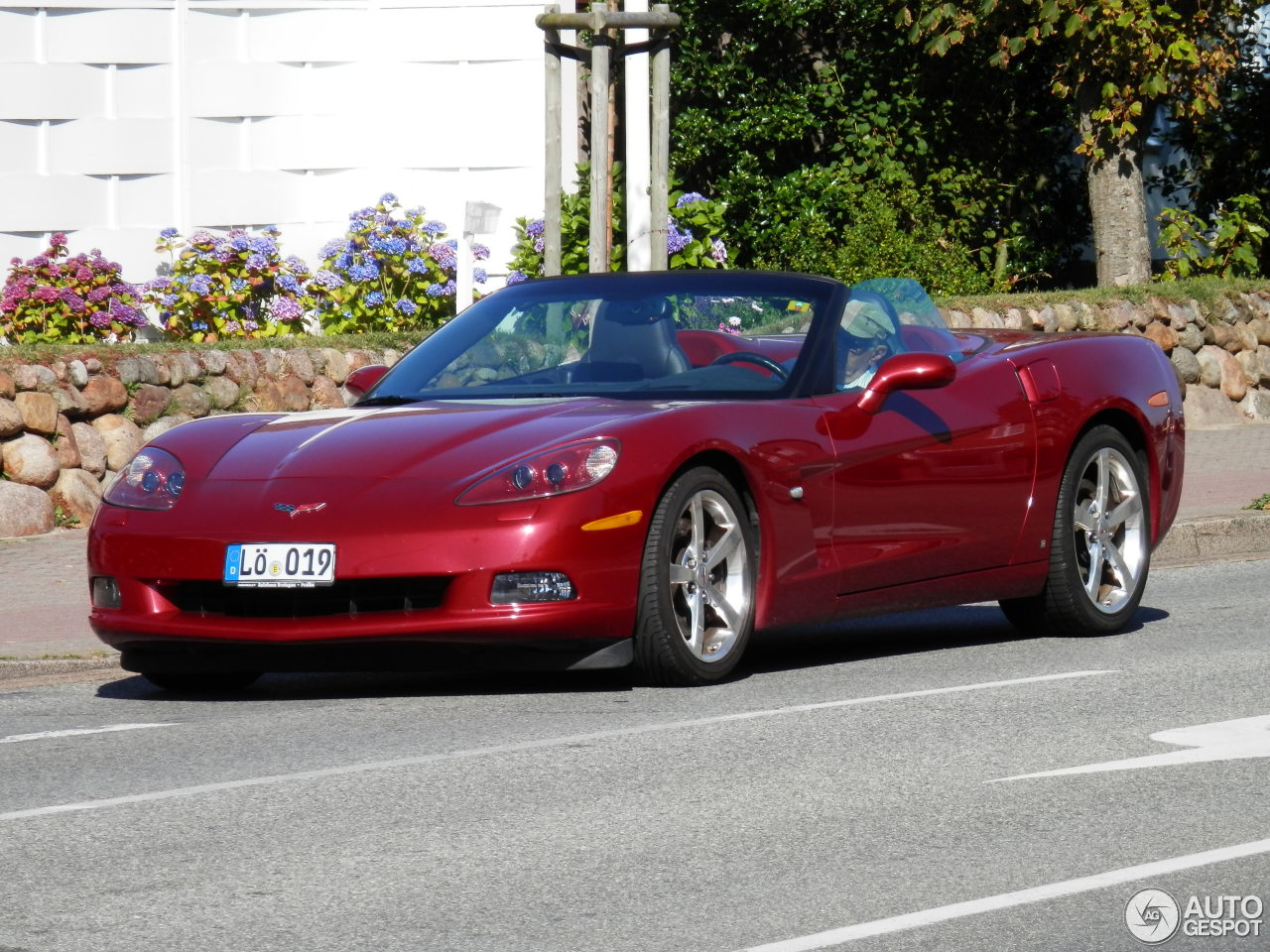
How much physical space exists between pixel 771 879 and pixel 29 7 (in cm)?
1360

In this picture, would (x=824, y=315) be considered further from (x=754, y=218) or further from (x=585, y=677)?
(x=754, y=218)

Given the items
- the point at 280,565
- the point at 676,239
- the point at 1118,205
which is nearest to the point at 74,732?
the point at 280,565

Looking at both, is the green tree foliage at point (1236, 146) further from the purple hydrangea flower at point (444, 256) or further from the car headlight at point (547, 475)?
the car headlight at point (547, 475)

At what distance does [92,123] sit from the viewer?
1694 centimetres

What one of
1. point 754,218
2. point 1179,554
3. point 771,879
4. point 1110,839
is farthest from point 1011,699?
point 754,218

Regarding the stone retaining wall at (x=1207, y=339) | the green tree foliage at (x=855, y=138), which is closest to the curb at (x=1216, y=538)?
the stone retaining wall at (x=1207, y=339)

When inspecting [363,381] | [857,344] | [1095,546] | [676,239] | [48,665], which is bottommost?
[48,665]

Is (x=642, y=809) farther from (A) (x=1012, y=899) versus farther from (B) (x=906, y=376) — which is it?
(B) (x=906, y=376)

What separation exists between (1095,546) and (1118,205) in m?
12.1

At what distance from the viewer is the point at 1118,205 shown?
2034 cm

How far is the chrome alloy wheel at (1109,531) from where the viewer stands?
345 inches

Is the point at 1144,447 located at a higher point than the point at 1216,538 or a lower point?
higher

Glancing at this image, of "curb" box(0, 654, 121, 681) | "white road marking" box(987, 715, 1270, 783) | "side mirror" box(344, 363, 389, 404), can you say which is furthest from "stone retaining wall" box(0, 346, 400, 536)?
"white road marking" box(987, 715, 1270, 783)

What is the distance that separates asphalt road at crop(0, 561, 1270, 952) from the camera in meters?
4.38
